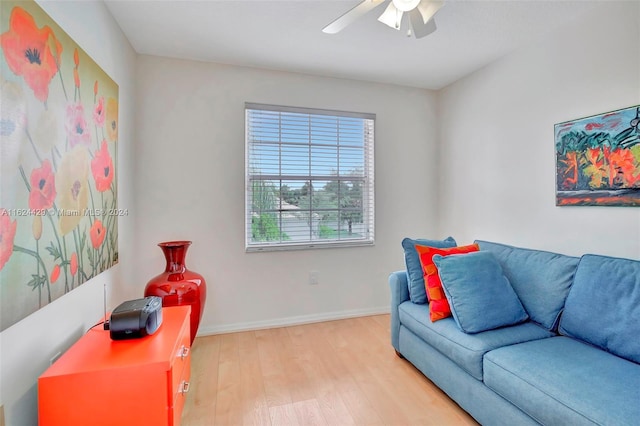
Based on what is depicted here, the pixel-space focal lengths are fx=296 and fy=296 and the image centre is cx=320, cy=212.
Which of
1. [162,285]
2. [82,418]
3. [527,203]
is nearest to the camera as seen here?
[82,418]

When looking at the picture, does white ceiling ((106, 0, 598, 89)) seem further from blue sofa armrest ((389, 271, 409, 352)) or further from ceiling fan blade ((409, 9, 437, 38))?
blue sofa armrest ((389, 271, 409, 352))

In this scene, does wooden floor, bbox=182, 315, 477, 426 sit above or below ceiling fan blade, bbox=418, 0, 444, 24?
below

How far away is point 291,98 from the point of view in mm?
2928

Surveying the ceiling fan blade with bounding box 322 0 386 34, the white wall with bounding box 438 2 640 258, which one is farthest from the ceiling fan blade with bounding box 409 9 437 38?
the white wall with bounding box 438 2 640 258

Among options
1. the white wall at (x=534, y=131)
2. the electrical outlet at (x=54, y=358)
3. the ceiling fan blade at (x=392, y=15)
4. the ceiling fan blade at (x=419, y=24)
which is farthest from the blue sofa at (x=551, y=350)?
the electrical outlet at (x=54, y=358)

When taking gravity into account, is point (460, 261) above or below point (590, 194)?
below

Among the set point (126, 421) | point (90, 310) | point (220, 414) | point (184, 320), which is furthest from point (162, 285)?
point (126, 421)

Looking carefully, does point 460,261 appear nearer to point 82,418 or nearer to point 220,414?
point 220,414

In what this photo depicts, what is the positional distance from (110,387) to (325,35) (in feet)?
8.16

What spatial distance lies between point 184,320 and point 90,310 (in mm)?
553

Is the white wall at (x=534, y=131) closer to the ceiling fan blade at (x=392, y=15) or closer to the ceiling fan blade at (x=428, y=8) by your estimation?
the ceiling fan blade at (x=428, y=8)

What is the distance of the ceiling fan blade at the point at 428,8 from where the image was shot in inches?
60.7

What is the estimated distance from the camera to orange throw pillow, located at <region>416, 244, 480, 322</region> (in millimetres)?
1915

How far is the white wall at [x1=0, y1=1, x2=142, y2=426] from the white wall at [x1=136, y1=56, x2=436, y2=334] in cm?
20
